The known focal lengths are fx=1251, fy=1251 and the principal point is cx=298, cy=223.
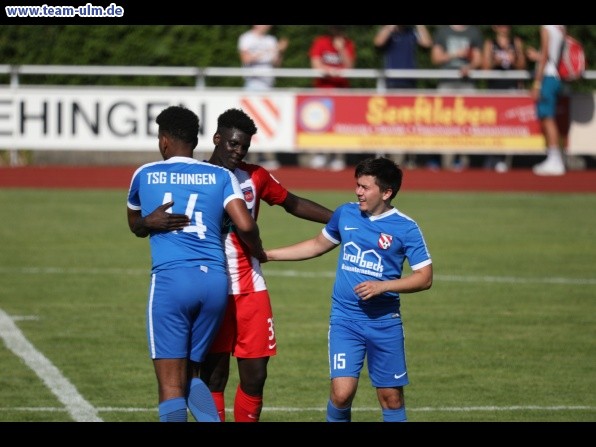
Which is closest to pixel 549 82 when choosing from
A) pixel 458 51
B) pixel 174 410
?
pixel 458 51

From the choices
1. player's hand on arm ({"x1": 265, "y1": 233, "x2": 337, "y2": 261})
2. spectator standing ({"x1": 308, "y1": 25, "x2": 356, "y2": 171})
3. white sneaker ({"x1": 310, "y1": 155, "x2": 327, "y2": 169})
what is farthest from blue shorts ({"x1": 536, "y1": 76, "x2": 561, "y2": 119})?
player's hand on arm ({"x1": 265, "y1": 233, "x2": 337, "y2": 261})

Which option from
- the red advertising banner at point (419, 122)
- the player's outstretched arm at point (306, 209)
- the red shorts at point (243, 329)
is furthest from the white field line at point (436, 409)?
the red advertising banner at point (419, 122)

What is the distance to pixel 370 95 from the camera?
73.2ft

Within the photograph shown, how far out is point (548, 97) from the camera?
71.4 feet

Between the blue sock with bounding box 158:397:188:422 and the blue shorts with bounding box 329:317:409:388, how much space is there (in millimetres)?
999

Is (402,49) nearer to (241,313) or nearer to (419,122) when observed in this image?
(419,122)

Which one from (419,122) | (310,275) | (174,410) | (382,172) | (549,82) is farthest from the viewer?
(419,122)

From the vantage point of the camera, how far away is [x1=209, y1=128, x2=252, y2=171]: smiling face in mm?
7688

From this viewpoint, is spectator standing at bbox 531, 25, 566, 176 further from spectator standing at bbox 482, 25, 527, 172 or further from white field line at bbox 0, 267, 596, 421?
white field line at bbox 0, 267, 596, 421

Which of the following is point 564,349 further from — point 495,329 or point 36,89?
point 36,89

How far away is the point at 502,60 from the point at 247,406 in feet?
54.4

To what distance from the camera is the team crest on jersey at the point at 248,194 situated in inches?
309
